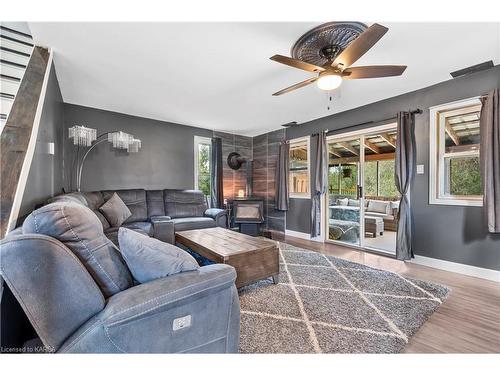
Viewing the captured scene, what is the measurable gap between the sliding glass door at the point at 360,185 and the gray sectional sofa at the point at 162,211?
232cm

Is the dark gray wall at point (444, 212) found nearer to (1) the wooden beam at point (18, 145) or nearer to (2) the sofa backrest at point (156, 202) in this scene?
(2) the sofa backrest at point (156, 202)

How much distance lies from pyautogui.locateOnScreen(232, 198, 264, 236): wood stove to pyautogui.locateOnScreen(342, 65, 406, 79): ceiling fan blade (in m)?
3.26

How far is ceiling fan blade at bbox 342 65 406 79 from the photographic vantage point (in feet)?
6.35

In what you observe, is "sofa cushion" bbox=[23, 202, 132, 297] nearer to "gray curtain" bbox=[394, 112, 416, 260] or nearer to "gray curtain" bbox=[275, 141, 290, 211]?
"gray curtain" bbox=[394, 112, 416, 260]

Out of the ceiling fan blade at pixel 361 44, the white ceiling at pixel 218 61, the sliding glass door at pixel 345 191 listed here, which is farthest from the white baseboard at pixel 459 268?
the ceiling fan blade at pixel 361 44

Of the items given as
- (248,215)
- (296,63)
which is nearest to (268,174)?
(248,215)

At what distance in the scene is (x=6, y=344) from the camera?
985 millimetres

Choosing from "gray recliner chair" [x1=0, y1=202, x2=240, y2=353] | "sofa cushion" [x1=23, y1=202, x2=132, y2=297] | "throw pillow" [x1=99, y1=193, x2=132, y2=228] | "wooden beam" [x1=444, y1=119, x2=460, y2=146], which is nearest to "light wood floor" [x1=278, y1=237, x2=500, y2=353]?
"gray recliner chair" [x1=0, y1=202, x2=240, y2=353]

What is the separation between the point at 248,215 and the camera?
4.87 metres

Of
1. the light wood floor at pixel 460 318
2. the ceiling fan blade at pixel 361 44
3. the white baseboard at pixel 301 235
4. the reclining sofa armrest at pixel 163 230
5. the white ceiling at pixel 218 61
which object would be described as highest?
the white ceiling at pixel 218 61

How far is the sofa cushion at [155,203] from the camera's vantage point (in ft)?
13.4
